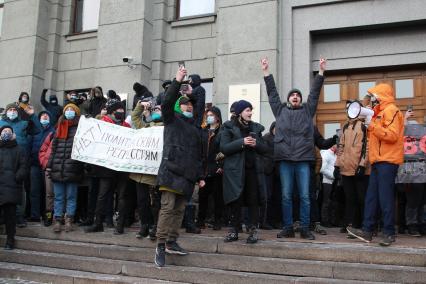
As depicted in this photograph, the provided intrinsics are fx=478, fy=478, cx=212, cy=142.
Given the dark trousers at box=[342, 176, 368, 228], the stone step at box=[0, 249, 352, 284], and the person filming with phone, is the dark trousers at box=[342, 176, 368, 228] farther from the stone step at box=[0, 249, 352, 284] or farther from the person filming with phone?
the stone step at box=[0, 249, 352, 284]

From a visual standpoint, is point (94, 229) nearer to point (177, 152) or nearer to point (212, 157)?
point (212, 157)

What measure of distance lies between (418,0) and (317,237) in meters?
5.84

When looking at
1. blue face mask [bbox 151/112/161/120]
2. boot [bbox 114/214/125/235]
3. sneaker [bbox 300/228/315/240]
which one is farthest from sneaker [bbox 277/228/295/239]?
blue face mask [bbox 151/112/161/120]

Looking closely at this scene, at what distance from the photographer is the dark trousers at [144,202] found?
23.8ft

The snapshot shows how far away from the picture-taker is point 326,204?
907 cm

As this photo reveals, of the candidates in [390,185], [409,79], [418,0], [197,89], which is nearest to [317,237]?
[390,185]

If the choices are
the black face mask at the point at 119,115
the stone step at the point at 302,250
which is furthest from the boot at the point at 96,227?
the black face mask at the point at 119,115

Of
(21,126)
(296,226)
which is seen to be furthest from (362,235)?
(21,126)

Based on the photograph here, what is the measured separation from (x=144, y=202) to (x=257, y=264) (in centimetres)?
211

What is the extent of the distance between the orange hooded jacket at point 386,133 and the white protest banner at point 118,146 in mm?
3223

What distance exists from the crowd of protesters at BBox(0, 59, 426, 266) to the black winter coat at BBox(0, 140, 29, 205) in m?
0.02

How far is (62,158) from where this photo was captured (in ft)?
26.5

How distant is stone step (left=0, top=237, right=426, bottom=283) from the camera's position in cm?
542

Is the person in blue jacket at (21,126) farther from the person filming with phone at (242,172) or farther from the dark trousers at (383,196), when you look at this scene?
the dark trousers at (383,196)
